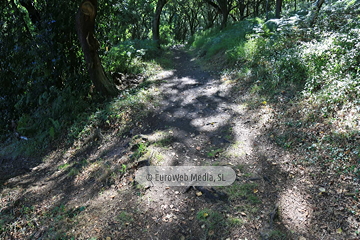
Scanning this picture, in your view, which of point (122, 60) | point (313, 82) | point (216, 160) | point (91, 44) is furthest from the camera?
point (122, 60)

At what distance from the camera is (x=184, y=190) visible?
333 cm

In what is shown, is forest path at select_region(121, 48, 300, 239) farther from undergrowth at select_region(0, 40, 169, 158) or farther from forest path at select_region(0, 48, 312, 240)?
undergrowth at select_region(0, 40, 169, 158)

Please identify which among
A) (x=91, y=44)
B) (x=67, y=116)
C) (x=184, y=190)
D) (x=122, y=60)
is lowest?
(x=184, y=190)

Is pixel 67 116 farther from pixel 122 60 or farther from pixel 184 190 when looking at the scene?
pixel 184 190

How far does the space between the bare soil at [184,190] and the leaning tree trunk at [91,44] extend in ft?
6.17

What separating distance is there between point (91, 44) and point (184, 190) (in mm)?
4771

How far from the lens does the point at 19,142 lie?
637cm

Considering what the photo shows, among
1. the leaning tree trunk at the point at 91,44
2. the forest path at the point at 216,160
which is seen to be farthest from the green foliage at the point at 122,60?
the forest path at the point at 216,160

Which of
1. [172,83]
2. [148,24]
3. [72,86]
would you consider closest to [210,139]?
[172,83]

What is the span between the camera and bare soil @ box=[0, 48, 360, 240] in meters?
2.73

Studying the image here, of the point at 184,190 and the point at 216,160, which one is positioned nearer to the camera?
the point at 184,190

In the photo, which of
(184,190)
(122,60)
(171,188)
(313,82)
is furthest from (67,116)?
(313,82)

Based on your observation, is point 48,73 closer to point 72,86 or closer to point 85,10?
point 72,86

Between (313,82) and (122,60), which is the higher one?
(122,60)
